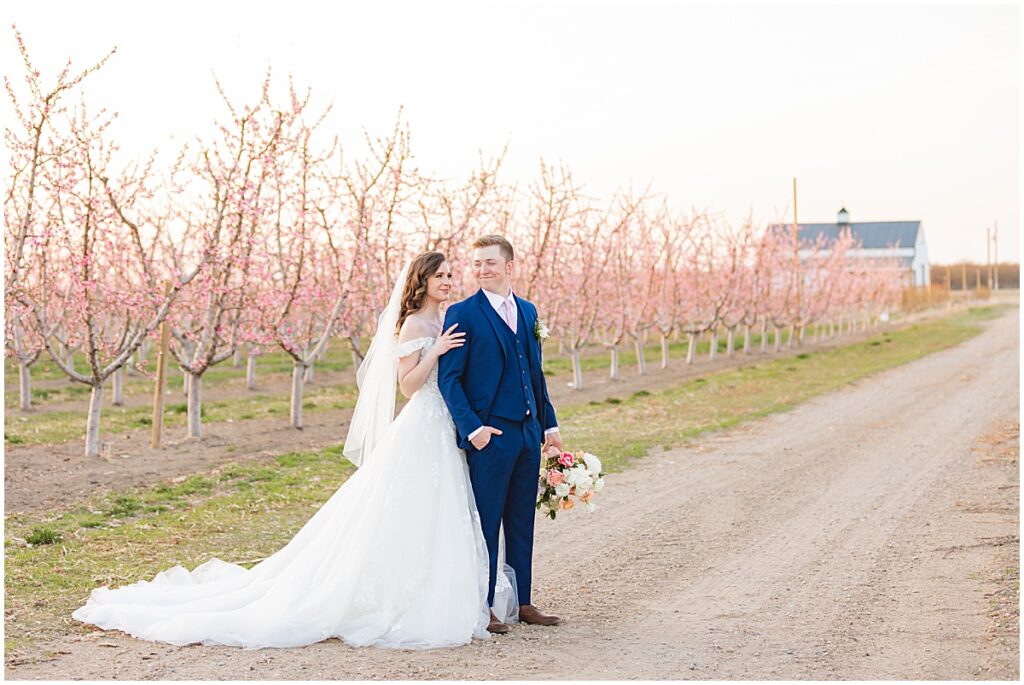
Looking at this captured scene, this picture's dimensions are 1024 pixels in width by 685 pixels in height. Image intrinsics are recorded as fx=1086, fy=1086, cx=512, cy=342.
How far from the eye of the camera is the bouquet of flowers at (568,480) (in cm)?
512

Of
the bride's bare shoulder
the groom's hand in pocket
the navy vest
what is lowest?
the groom's hand in pocket

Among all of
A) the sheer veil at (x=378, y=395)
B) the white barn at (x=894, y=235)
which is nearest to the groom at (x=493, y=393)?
the sheer veil at (x=378, y=395)

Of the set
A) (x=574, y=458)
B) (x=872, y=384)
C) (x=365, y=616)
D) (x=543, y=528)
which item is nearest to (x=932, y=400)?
(x=872, y=384)

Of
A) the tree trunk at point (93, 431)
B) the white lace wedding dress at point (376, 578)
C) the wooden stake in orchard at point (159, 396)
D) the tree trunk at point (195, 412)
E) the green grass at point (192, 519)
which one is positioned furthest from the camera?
the tree trunk at point (195, 412)

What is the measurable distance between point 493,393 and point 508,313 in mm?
381

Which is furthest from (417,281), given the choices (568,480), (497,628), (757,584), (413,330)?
(757,584)

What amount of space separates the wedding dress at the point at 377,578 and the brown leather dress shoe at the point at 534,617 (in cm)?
6

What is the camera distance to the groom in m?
4.79

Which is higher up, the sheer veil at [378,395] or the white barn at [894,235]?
the white barn at [894,235]

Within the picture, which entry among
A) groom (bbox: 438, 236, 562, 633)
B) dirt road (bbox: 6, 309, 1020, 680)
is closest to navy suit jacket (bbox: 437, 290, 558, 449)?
groom (bbox: 438, 236, 562, 633)

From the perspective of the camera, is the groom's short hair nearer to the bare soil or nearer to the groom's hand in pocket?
the groom's hand in pocket

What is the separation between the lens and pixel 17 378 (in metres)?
18.5

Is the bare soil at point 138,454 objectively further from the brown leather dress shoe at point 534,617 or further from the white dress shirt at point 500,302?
the white dress shirt at point 500,302

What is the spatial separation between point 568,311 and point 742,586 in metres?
14.7
